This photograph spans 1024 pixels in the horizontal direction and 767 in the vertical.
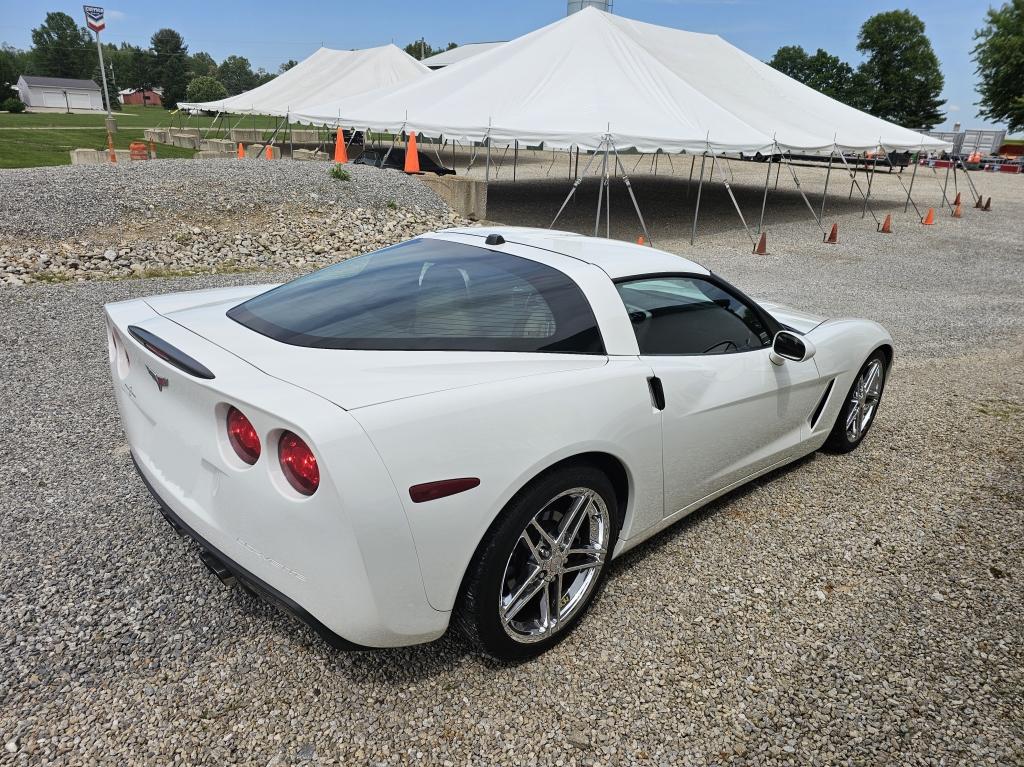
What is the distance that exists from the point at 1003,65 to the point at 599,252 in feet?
228

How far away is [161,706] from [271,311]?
4.77ft

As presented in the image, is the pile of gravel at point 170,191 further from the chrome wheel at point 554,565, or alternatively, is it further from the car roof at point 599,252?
the chrome wheel at point 554,565

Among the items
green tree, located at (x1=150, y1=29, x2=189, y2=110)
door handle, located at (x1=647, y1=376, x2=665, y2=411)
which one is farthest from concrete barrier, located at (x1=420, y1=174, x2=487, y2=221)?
green tree, located at (x1=150, y1=29, x2=189, y2=110)

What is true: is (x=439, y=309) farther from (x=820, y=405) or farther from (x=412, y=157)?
(x=412, y=157)

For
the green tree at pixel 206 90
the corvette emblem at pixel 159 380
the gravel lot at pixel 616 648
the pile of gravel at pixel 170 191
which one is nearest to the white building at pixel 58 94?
the green tree at pixel 206 90

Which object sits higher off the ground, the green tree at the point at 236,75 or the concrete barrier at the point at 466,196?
the green tree at the point at 236,75

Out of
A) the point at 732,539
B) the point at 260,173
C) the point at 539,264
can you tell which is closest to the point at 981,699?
the point at 732,539

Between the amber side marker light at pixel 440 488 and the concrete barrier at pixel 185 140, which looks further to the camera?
the concrete barrier at pixel 185 140

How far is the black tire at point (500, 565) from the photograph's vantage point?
7.47ft

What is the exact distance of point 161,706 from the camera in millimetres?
2316

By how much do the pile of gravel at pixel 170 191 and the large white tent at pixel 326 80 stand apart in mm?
13050

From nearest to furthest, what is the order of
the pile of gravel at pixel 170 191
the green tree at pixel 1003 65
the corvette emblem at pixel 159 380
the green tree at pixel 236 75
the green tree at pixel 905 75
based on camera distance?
the corvette emblem at pixel 159 380, the pile of gravel at pixel 170 191, the green tree at pixel 1003 65, the green tree at pixel 905 75, the green tree at pixel 236 75

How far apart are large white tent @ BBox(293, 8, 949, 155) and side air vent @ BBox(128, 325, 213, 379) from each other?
12415 mm

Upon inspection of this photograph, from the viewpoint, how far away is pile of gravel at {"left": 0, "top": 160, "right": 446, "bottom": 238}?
9.98 metres
